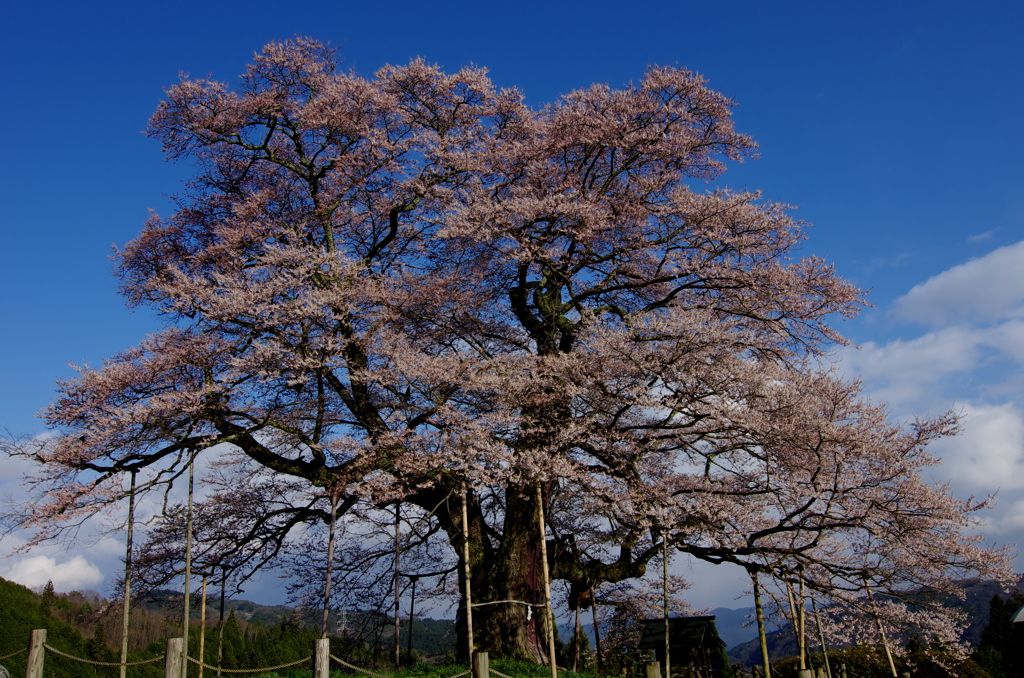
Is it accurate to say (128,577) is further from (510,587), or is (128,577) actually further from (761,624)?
(761,624)

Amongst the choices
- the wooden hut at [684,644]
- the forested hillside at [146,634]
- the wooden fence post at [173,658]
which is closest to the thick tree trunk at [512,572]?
the forested hillside at [146,634]

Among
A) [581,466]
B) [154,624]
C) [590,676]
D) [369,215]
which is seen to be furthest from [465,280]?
[154,624]

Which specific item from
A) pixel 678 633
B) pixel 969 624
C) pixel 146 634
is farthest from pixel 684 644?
pixel 146 634

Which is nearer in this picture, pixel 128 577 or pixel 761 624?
pixel 128 577

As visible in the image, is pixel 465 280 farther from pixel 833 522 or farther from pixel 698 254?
pixel 833 522

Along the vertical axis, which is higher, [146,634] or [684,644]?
[146,634]

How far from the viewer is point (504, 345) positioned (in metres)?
14.1

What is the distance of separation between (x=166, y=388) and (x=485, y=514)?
6.46m

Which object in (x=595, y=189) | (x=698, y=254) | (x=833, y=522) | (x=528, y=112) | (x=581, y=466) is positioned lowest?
(x=833, y=522)

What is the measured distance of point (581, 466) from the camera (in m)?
11.5

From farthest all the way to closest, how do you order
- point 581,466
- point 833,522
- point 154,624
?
point 154,624, point 581,466, point 833,522

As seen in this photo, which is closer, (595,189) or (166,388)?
(166,388)

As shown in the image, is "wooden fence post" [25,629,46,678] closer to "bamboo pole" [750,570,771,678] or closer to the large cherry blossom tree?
the large cherry blossom tree

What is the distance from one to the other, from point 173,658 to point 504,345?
789cm
